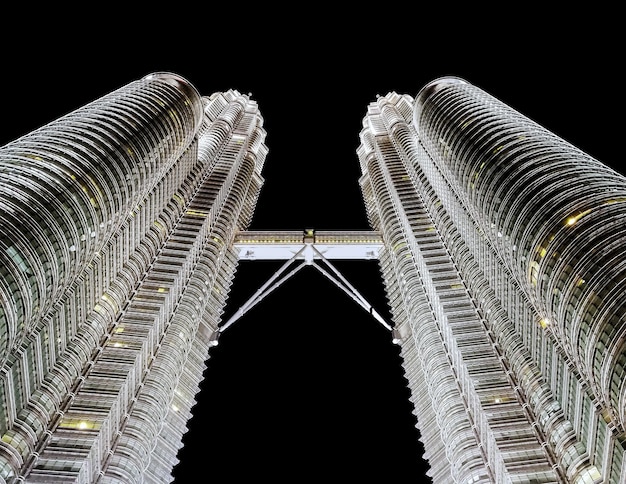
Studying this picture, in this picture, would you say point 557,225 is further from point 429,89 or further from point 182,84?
point 182,84

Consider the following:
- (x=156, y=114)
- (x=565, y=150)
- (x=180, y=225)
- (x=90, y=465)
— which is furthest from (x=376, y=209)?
(x=90, y=465)

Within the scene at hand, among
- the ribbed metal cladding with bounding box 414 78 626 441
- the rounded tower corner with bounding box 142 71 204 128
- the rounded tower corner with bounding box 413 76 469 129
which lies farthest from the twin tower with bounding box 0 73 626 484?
the rounded tower corner with bounding box 413 76 469 129

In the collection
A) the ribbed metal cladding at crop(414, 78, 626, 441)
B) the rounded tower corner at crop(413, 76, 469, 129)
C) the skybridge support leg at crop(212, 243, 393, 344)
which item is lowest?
the ribbed metal cladding at crop(414, 78, 626, 441)

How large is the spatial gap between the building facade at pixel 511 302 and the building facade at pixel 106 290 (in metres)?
38.5

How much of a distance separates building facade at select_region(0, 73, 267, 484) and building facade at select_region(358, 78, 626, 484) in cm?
3850

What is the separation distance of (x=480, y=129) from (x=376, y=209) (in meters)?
63.3

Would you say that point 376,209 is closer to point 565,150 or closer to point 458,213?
point 458,213

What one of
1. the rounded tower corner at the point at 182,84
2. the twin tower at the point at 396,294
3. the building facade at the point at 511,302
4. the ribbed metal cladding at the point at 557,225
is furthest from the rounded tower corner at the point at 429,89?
the rounded tower corner at the point at 182,84

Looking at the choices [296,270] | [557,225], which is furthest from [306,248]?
[557,225]

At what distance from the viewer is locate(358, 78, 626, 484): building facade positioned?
65.7 m

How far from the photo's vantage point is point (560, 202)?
77.4m

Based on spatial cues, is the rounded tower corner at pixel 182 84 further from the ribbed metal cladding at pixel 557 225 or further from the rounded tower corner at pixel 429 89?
the ribbed metal cladding at pixel 557 225

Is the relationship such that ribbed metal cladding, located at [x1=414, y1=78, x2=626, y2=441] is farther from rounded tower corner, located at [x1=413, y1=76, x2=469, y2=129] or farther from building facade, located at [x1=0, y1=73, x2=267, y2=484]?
building facade, located at [x1=0, y1=73, x2=267, y2=484]

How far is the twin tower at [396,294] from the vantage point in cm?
6869
